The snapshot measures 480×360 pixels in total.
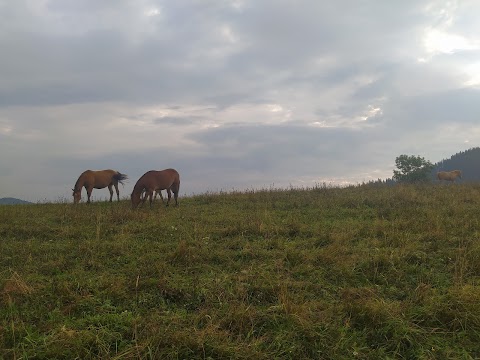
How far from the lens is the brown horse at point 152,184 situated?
Answer: 14852mm

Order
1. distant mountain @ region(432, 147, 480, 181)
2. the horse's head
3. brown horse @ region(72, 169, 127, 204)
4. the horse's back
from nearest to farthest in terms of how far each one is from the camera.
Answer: the horse's back < the horse's head < brown horse @ region(72, 169, 127, 204) < distant mountain @ region(432, 147, 480, 181)

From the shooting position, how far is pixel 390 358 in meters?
4.10

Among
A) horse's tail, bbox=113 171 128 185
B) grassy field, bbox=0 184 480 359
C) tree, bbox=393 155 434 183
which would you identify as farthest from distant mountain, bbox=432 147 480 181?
grassy field, bbox=0 184 480 359

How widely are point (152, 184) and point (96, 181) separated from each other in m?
5.01

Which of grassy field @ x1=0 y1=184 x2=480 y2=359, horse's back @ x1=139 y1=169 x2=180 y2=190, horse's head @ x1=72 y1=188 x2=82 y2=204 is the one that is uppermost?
horse's back @ x1=139 y1=169 x2=180 y2=190

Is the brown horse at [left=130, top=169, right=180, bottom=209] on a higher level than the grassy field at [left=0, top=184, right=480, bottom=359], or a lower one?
higher

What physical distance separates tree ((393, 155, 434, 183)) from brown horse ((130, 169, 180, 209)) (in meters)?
23.4

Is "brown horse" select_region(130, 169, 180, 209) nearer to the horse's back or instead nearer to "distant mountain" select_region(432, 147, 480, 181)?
the horse's back

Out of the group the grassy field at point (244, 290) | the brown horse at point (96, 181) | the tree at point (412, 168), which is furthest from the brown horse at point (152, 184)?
the tree at point (412, 168)

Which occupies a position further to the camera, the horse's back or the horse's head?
the horse's head

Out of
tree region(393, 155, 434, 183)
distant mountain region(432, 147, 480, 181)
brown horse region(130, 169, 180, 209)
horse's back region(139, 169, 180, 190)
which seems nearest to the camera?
brown horse region(130, 169, 180, 209)

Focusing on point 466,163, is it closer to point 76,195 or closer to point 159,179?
point 159,179

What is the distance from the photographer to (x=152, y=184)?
15.3 m

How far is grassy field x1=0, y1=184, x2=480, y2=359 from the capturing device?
4230 millimetres
